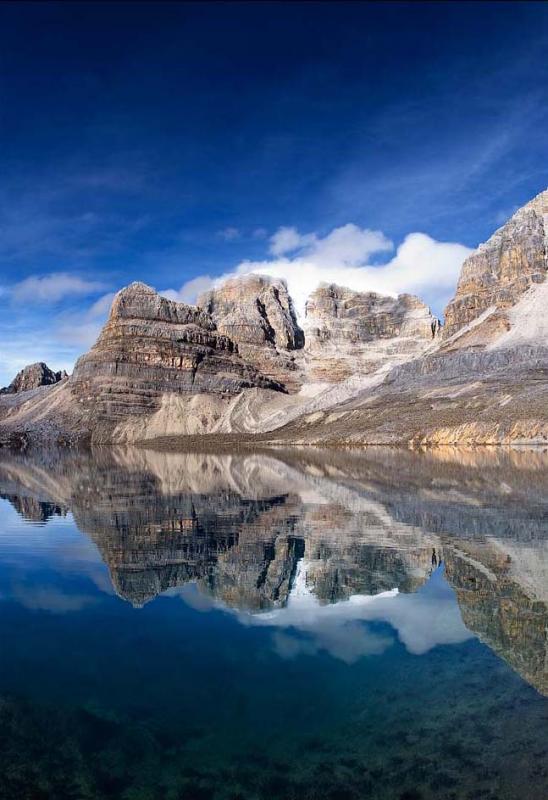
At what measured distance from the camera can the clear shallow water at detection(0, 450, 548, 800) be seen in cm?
684

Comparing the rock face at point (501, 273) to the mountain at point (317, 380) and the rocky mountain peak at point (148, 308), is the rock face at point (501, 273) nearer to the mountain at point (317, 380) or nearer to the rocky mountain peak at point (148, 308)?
the mountain at point (317, 380)

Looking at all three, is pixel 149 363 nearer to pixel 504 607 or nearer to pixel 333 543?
pixel 333 543

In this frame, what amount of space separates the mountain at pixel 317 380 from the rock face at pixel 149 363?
1.16 ft

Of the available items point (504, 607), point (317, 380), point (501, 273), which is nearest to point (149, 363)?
point (317, 380)

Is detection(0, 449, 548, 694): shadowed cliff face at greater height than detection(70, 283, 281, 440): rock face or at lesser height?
lesser

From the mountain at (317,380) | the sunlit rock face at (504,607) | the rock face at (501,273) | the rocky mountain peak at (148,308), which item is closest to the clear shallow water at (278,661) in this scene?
the sunlit rock face at (504,607)

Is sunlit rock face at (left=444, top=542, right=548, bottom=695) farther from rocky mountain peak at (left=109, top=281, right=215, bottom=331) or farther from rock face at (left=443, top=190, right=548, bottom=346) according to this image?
rocky mountain peak at (left=109, top=281, right=215, bottom=331)

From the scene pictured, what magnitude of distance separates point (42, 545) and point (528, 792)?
16.2 m

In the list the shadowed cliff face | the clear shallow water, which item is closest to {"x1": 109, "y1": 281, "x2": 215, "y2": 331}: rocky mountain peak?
the shadowed cliff face

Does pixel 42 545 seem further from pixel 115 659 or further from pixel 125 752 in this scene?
pixel 125 752

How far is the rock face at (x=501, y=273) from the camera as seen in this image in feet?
481

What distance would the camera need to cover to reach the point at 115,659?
9898mm

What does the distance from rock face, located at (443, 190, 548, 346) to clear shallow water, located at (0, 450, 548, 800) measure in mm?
128032

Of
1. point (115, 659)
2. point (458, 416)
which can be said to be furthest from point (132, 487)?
point (458, 416)
